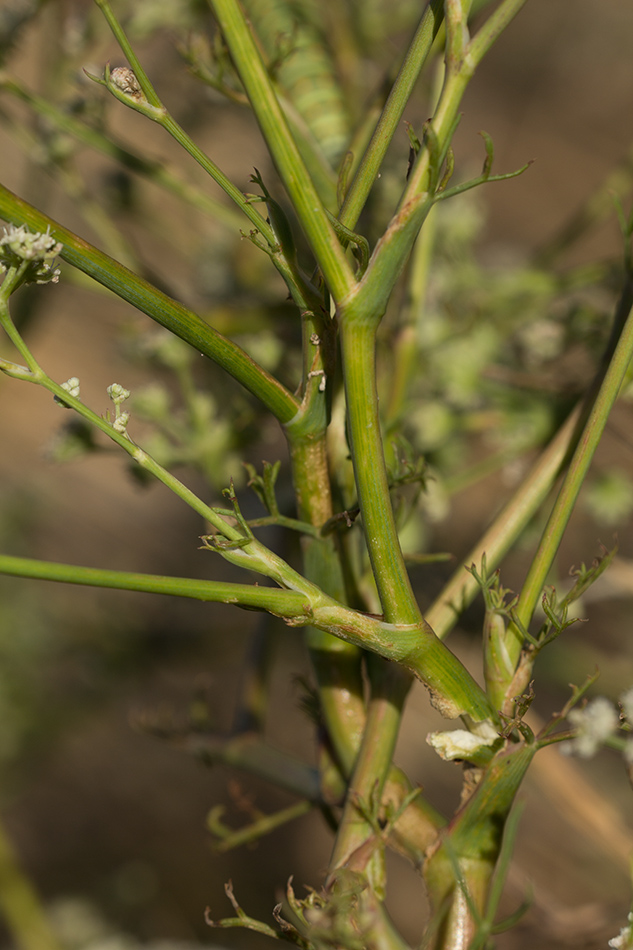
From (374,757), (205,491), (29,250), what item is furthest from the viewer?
(205,491)

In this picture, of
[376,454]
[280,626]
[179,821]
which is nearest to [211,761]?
[280,626]

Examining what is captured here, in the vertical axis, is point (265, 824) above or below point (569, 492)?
below

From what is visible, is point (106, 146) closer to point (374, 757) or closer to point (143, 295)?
point (143, 295)

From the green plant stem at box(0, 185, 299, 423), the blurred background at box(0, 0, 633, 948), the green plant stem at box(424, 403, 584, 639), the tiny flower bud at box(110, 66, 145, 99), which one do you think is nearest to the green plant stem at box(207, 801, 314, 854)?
the blurred background at box(0, 0, 633, 948)

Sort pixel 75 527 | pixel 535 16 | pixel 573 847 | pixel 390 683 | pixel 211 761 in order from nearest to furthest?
1. pixel 390 683
2. pixel 211 761
3. pixel 573 847
4. pixel 535 16
5. pixel 75 527

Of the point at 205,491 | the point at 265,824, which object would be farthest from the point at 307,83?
the point at 205,491

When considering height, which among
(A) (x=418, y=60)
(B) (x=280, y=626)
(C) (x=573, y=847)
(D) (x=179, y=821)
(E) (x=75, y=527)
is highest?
(E) (x=75, y=527)

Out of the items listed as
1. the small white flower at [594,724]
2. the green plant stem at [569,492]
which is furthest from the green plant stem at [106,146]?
the small white flower at [594,724]

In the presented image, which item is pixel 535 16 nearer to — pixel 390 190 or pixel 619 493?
pixel 390 190

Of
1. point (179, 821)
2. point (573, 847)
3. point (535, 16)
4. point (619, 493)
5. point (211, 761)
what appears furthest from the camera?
point (179, 821)
